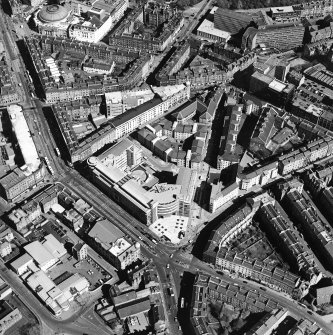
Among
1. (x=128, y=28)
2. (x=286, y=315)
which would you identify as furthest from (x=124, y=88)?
(x=286, y=315)

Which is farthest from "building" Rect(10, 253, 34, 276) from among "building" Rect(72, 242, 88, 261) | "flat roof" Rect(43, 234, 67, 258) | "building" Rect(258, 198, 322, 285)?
"building" Rect(258, 198, 322, 285)

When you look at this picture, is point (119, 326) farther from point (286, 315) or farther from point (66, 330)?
point (286, 315)

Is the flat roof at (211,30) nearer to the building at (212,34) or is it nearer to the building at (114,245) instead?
the building at (212,34)

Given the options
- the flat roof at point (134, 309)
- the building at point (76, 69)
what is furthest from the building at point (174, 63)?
the flat roof at point (134, 309)

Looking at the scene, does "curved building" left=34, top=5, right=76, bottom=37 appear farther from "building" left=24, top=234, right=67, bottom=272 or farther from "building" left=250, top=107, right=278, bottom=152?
"building" left=24, top=234, right=67, bottom=272

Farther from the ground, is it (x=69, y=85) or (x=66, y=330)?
(x=69, y=85)

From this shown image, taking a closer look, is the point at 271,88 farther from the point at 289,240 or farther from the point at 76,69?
the point at 76,69
